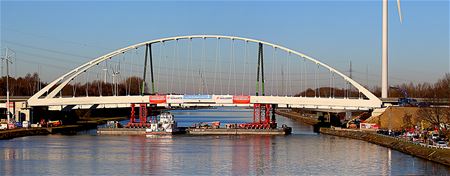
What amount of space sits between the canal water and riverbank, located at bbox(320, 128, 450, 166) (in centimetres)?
64

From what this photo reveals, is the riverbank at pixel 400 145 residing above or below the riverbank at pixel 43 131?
below

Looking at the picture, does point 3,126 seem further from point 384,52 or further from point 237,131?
point 384,52

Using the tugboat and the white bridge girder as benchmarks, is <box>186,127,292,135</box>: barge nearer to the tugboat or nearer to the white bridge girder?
the tugboat

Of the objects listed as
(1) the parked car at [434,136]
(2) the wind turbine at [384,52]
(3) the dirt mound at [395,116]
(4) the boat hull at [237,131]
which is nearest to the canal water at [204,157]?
(1) the parked car at [434,136]

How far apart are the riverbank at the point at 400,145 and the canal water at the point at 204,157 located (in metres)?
0.64

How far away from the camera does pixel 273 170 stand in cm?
4838

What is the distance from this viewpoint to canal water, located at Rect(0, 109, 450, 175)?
47.6 meters

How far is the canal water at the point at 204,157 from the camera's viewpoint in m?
47.6

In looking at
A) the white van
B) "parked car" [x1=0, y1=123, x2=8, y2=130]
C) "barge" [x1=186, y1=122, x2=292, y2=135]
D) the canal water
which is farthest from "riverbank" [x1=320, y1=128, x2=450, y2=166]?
"parked car" [x1=0, y1=123, x2=8, y2=130]

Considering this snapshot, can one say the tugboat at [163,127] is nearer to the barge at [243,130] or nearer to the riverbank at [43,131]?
the barge at [243,130]

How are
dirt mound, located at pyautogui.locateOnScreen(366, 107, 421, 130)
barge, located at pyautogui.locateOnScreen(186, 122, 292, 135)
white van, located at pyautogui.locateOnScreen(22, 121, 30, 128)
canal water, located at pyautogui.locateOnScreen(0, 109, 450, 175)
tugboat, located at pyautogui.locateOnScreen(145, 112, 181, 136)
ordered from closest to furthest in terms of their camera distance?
1. canal water, located at pyautogui.locateOnScreen(0, 109, 450, 175)
2. dirt mound, located at pyautogui.locateOnScreen(366, 107, 421, 130)
3. tugboat, located at pyautogui.locateOnScreen(145, 112, 181, 136)
4. barge, located at pyautogui.locateOnScreen(186, 122, 292, 135)
5. white van, located at pyautogui.locateOnScreen(22, 121, 30, 128)

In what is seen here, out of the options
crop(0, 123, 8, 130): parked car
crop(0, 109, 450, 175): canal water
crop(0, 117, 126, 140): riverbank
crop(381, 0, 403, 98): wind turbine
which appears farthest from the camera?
crop(381, 0, 403, 98): wind turbine

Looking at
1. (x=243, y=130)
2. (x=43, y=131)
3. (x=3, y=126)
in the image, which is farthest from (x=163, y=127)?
(x=3, y=126)

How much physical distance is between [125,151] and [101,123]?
53.4 m
